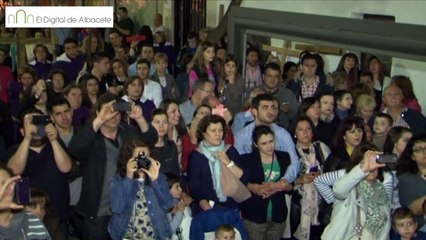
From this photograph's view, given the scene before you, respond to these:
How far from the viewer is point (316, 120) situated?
718 centimetres

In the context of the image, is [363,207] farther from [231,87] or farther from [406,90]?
[231,87]

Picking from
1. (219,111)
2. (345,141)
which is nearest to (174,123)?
(219,111)

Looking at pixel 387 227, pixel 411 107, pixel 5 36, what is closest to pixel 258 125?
pixel 387 227

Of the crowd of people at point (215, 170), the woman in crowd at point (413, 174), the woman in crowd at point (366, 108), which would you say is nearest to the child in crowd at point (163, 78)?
the crowd of people at point (215, 170)

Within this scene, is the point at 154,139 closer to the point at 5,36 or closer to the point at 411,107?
the point at 411,107

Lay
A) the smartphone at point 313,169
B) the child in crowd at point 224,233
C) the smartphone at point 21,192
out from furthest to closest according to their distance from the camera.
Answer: the smartphone at point 313,169, the child in crowd at point 224,233, the smartphone at point 21,192

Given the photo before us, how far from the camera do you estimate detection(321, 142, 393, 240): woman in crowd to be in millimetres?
5668

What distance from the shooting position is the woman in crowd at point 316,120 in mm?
7043

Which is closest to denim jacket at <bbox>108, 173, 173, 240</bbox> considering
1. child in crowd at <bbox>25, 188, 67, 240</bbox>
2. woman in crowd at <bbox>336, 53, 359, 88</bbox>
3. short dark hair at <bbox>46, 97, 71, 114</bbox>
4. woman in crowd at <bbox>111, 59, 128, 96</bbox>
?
child in crowd at <bbox>25, 188, 67, 240</bbox>

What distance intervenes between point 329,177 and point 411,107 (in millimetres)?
2223

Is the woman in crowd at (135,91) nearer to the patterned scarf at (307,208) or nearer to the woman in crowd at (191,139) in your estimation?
the woman in crowd at (191,139)

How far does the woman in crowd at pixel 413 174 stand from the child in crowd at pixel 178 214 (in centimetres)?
156

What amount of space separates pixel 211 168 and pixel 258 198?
0.48m

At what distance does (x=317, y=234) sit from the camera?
6617 mm
